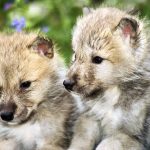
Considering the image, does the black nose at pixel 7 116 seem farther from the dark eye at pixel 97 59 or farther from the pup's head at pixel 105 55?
the dark eye at pixel 97 59

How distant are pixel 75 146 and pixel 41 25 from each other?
415 cm

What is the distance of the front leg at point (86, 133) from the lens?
21.9 feet

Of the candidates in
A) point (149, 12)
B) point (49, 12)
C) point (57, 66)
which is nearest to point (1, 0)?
point (49, 12)

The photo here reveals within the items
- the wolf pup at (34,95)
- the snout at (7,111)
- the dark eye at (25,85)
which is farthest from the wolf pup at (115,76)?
the snout at (7,111)

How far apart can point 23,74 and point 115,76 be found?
0.80 m

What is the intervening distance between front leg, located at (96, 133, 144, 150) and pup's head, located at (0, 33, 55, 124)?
0.70 metres

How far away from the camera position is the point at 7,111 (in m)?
6.32

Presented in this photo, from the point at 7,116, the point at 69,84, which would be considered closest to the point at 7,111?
the point at 7,116

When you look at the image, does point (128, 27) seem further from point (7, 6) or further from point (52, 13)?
point (52, 13)

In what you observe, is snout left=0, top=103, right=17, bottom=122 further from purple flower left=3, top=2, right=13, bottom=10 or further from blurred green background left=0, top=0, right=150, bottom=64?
purple flower left=3, top=2, right=13, bottom=10

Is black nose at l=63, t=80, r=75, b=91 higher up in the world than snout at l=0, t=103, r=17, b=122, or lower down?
higher up

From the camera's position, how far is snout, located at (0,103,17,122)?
6312mm

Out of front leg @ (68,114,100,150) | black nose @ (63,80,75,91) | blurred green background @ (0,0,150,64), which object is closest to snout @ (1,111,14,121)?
black nose @ (63,80,75,91)

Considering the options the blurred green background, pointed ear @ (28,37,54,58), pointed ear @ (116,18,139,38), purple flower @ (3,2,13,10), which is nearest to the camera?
pointed ear @ (116,18,139,38)
